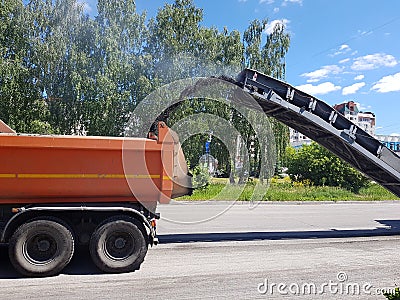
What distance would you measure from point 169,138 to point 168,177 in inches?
26.5

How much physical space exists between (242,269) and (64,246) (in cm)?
290

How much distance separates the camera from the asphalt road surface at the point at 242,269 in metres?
4.91

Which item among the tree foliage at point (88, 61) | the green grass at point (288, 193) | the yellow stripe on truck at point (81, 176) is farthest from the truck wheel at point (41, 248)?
the tree foliage at point (88, 61)

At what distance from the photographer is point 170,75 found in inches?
866

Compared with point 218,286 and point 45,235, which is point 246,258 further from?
point 45,235

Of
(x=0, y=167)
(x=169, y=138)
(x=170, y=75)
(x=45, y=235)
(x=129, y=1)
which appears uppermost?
(x=129, y=1)

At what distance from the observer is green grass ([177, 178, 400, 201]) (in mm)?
16797

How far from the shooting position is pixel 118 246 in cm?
574

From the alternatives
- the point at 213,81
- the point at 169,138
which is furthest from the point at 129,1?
the point at 169,138

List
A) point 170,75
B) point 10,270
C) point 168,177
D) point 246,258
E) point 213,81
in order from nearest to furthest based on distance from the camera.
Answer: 1. point 10,270
2. point 168,177
3. point 246,258
4. point 213,81
5. point 170,75

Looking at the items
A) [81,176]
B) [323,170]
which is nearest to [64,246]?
[81,176]

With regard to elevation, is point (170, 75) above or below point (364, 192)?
above

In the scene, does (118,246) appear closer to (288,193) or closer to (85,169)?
(85,169)

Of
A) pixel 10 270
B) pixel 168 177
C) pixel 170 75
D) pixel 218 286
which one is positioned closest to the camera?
pixel 218 286
